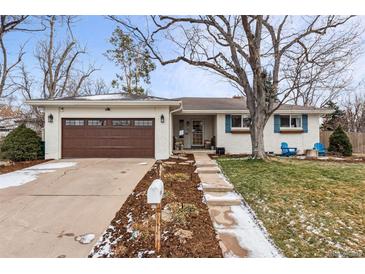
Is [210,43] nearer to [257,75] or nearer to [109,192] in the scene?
[257,75]

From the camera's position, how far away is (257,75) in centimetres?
902

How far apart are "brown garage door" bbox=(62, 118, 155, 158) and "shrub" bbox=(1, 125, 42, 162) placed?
1.24 metres

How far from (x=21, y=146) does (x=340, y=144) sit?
16.5m

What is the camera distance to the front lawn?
3010 millimetres

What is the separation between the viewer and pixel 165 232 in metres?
3.28

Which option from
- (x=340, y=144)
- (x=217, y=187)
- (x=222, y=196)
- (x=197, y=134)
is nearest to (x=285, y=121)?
(x=340, y=144)

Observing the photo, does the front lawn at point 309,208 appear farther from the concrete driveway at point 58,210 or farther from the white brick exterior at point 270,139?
the white brick exterior at point 270,139

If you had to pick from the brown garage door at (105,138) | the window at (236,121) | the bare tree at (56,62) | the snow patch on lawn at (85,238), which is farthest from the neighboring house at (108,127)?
the bare tree at (56,62)

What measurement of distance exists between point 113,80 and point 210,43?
13831mm

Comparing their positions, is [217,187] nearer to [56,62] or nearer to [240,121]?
[240,121]

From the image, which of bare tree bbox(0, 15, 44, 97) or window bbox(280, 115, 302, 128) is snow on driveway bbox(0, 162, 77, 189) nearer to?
bare tree bbox(0, 15, 44, 97)

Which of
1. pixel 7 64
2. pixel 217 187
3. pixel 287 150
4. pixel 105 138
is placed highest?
pixel 7 64

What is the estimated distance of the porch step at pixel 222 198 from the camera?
4.49 metres
